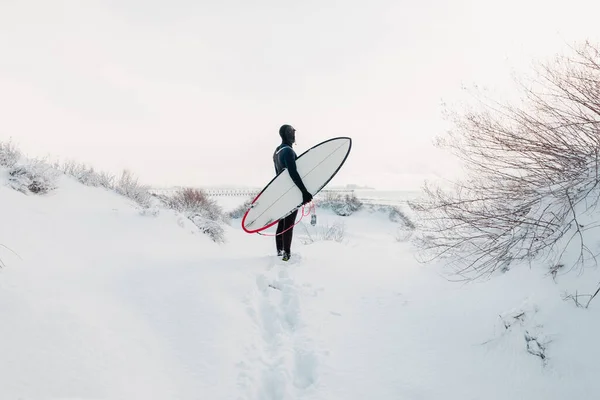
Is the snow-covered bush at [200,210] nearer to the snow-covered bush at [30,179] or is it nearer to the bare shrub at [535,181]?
the snow-covered bush at [30,179]

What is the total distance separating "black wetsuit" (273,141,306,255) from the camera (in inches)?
187

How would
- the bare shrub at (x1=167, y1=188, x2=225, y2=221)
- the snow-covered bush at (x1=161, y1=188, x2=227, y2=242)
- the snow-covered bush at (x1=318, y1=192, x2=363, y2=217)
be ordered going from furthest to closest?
the snow-covered bush at (x1=318, y1=192, x2=363, y2=217)
the bare shrub at (x1=167, y1=188, x2=225, y2=221)
the snow-covered bush at (x1=161, y1=188, x2=227, y2=242)

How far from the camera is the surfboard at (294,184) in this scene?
521 cm

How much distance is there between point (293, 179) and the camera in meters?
4.78

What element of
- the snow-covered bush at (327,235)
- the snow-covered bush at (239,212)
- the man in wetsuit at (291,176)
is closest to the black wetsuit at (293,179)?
the man in wetsuit at (291,176)

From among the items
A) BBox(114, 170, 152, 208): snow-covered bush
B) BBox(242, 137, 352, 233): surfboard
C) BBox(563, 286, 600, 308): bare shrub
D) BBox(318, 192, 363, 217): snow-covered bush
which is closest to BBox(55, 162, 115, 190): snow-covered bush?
BBox(114, 170, 152, 208): snow-covered bush

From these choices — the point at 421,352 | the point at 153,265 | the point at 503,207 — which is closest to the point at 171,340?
the point at 153,265

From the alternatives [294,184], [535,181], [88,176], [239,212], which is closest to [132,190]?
[88,176]

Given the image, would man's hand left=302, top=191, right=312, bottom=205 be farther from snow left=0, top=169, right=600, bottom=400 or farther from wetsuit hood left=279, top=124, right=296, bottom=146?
snow left=0, top=169, right=600, bottom=400

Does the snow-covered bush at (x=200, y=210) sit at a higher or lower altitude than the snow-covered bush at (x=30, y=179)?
lower

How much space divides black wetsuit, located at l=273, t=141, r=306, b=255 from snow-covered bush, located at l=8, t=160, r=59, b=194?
3.61 metres

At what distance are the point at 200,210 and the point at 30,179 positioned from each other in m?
5.34

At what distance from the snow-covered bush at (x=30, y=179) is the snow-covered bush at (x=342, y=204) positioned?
16.0 metres

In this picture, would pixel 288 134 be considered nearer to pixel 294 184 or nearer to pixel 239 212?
pixel 294 184
